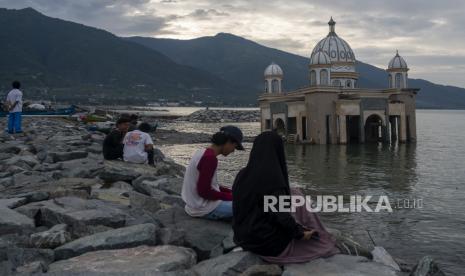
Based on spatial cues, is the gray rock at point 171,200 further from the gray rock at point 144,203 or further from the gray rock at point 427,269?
the gray rock at point 427,269

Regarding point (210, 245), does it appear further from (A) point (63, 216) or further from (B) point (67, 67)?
(B) point (67, 67)

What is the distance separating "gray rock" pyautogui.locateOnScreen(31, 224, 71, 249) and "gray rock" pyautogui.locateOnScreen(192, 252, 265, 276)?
1534 mm

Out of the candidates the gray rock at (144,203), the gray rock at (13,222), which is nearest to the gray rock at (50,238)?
the gray rock at (13,222)

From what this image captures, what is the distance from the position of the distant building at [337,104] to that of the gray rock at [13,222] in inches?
1221

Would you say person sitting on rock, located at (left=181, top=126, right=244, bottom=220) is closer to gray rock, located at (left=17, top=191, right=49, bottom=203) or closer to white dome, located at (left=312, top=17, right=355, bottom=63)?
gray rock, located at (left=17, top=191, right=49, bottom=203)

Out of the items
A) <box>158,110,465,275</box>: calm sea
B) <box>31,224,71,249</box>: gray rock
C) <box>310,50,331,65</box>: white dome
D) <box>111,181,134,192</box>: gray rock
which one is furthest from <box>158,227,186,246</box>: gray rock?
<box>310,50,331,65</box>: white dome

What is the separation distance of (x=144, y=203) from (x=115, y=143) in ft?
13.7

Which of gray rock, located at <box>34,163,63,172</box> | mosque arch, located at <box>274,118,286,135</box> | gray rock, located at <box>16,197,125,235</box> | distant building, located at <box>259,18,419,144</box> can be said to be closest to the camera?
gray rock, located at <box>16,197,125,235</box>

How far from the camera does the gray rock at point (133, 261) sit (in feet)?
14.9

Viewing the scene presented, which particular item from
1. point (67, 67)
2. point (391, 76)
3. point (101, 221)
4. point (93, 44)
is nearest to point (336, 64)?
point (391, 76)

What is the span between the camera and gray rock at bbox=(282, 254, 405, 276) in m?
4.71

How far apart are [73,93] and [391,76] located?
402 ft

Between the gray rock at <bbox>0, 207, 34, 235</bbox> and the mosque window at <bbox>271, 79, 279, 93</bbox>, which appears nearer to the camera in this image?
the gray rock at <bbox>0, 207, 34, 235</bbox>

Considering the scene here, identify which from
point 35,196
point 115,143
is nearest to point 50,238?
point 35,196
